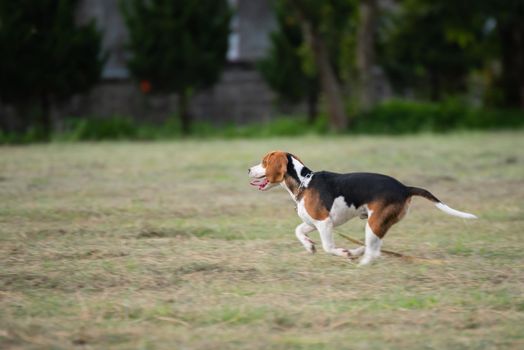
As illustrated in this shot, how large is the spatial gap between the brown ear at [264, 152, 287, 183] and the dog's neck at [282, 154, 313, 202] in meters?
0.04

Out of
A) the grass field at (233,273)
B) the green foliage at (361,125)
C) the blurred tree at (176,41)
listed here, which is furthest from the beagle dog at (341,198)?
the blurred tree at (176,41)

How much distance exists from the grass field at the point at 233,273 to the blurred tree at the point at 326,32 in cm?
1239

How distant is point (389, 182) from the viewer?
→ 6477 mm

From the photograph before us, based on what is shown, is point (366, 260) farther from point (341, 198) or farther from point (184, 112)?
point (184, 112)

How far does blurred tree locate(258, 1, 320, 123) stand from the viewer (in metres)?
26.7

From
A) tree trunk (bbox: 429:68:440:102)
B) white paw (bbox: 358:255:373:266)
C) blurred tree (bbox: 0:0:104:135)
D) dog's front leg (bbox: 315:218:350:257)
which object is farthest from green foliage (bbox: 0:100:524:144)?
white paw (bbox: 358:255:373:266)

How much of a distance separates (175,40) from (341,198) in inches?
758

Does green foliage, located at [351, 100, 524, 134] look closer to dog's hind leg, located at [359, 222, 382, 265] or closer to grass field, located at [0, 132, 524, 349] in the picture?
grass field, located at [0, 132, 524, 349]

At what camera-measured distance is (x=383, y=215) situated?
6.35m

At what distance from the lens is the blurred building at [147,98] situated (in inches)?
1123

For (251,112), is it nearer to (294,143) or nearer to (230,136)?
(230,136)

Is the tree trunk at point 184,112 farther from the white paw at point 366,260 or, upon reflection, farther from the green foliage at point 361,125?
the white paw at point 366,260

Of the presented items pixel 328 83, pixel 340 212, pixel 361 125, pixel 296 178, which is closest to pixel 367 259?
pixel 340 212

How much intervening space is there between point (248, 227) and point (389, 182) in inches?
90.1
